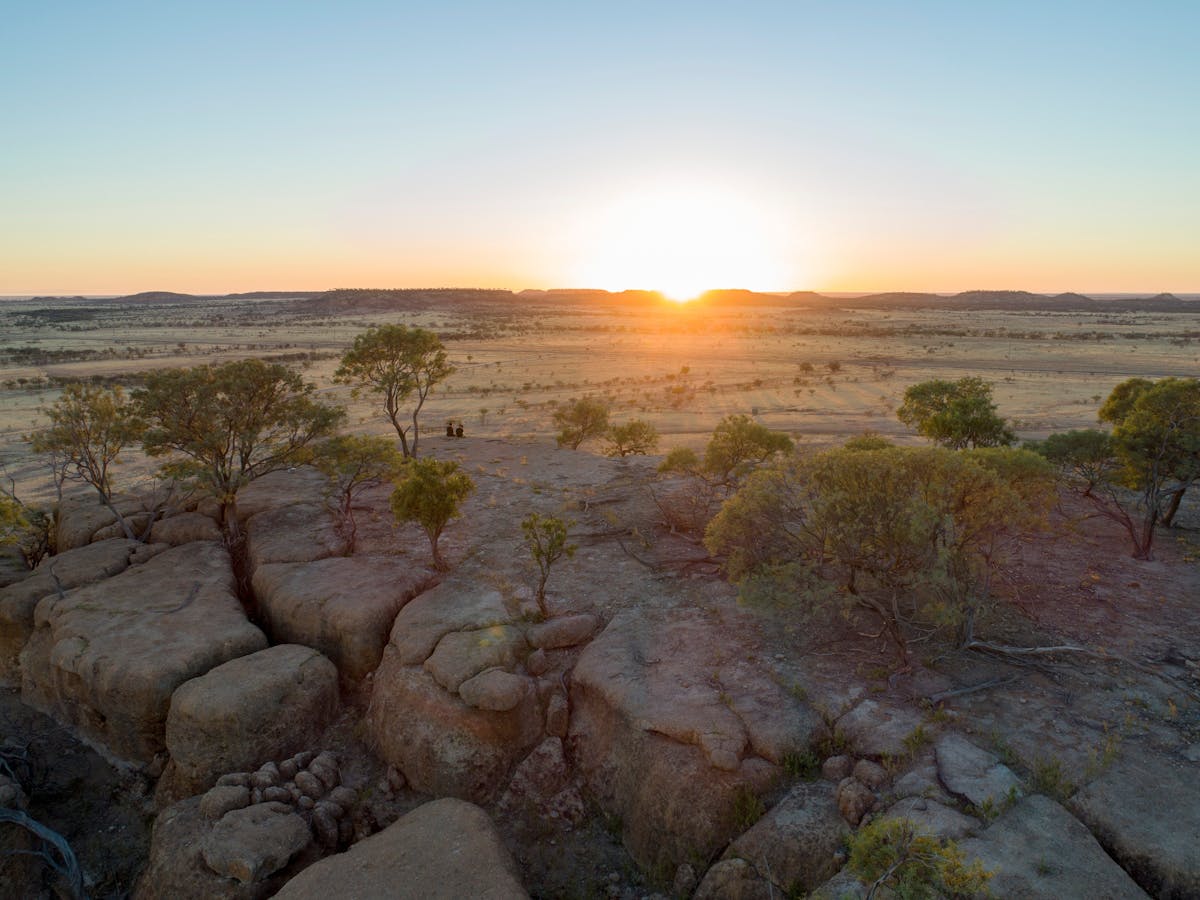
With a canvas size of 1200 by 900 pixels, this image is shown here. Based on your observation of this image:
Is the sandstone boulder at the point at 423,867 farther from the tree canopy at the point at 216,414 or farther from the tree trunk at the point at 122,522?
the tree trunk at the point at 122,522

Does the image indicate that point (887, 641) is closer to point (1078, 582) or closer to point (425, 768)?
point (1078, 582)

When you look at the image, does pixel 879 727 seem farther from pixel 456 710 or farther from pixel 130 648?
pixel 130 648

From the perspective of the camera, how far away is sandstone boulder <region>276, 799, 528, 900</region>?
9.67 m

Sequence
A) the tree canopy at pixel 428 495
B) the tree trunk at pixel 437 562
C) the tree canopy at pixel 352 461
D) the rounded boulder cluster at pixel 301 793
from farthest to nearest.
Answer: the tree canopy at pixel 352 461 → the tree trunk at pixel 437 562 → the tree canopy at pixel 428 495 → the rounded boulder cluster at pixel 301 793

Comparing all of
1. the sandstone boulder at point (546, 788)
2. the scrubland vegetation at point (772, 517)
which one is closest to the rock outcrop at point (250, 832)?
the scrubland vegetation at point (772, 517)

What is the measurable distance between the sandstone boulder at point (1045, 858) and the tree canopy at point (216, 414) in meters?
18.7

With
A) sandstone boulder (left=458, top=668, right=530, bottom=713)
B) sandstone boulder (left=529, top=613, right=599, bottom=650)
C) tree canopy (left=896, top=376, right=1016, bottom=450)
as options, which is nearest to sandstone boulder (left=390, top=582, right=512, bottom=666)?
sandstone boulder (left=529, top=613, right=599, bottom=650)

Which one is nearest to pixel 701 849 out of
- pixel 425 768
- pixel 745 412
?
pixel 425 768

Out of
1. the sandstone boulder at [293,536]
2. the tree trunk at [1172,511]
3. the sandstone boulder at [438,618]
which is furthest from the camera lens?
the sandstone boulder at [293,536]

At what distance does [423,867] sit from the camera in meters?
10.0

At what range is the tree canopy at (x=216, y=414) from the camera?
1866 centimetres

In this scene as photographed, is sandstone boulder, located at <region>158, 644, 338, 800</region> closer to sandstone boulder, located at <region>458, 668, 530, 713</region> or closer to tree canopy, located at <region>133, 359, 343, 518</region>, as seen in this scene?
sandstone boulder, located at <region>458, 668, 530, 713</region>

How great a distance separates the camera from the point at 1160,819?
350 inches

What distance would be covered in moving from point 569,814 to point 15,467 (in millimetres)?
33126
